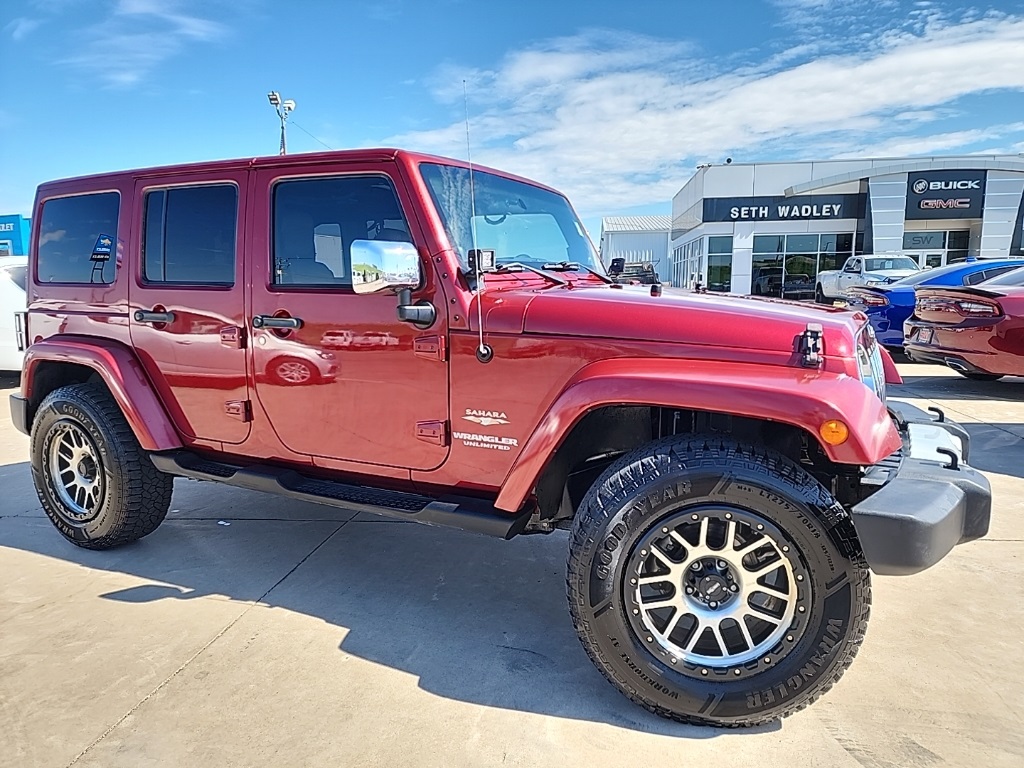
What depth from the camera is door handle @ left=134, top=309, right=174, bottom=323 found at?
3.45 meters

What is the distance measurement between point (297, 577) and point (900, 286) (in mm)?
10582

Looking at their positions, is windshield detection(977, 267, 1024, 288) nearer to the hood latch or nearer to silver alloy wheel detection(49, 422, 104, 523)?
the hood latch

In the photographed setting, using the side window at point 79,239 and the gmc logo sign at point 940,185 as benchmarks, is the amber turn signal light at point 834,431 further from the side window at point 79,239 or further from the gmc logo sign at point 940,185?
the gmc logo sign at point 940,185

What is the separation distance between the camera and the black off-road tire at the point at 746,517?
86.7 inches

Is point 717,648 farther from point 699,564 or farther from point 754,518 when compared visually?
point 754,518

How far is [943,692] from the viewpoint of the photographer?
246cm

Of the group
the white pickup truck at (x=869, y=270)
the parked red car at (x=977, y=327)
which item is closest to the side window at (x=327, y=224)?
the parked red car at (x=977, y=327)

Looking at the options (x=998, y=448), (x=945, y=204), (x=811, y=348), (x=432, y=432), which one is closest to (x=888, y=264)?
(x=945, y=204)

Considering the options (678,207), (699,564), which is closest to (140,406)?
(699,564)

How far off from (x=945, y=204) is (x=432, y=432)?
101ft

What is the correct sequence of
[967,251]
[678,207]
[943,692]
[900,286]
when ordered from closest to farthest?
[943,692] < [900,286] < [967,251] < [678,207]

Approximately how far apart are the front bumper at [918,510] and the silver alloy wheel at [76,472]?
3708mm

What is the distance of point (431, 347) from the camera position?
2.76 meters

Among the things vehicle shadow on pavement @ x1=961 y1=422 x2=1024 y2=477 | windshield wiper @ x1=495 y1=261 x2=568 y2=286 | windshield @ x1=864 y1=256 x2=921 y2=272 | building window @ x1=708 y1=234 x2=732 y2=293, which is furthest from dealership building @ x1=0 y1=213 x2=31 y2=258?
vehicle shadow on pavement @ x1=961 y1=422 x2=1024 y2=477
